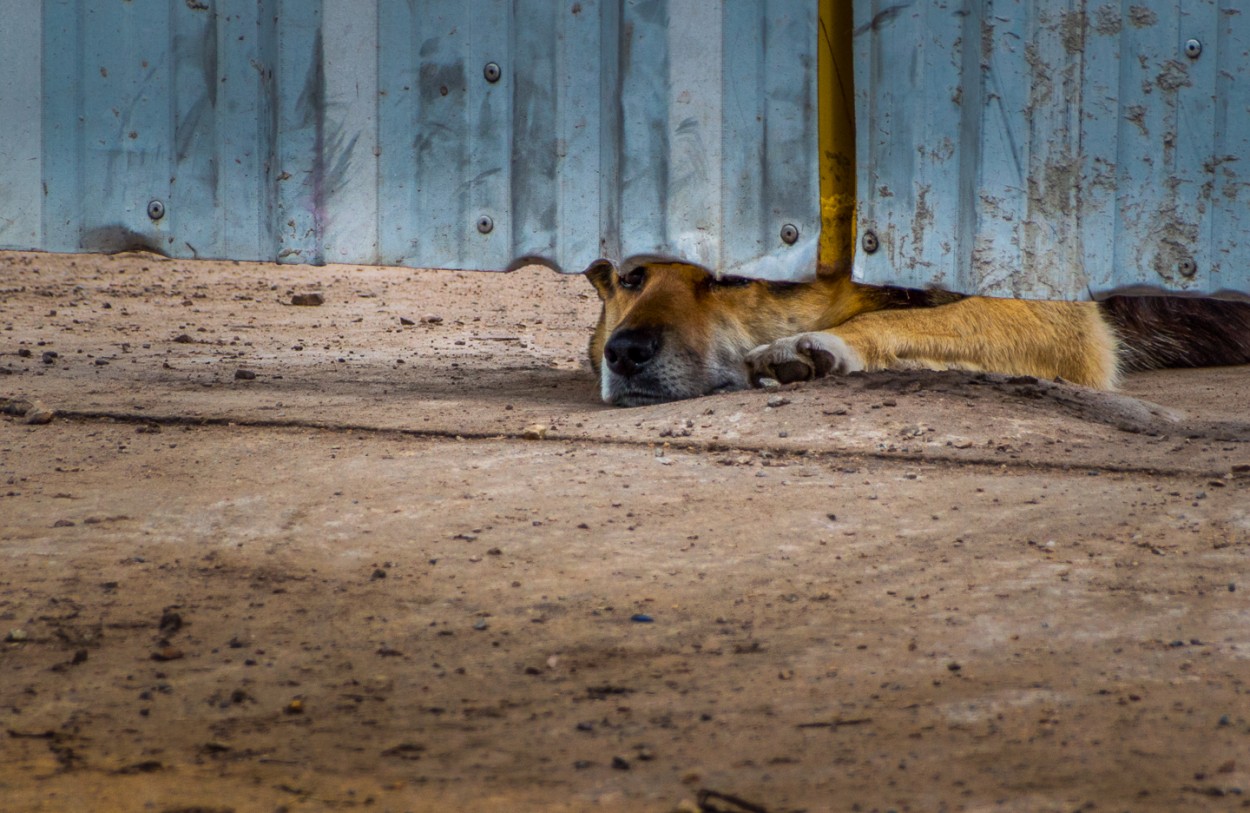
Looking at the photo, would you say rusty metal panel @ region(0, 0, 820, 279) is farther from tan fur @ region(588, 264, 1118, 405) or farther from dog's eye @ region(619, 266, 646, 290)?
dog's eye @ region(619, 266, 646, 290)

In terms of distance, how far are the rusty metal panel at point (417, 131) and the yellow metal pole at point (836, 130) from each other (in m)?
0.03

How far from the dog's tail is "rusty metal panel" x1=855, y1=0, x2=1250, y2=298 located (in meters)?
1.90

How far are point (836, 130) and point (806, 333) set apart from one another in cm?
61

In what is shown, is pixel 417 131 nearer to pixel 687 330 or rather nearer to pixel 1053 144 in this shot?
pixel 687 330

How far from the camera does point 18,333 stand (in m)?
5.62

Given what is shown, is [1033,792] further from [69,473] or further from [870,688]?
[69,473]

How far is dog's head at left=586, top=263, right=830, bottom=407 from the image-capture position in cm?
415

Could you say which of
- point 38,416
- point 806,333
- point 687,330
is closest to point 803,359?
point 806,333

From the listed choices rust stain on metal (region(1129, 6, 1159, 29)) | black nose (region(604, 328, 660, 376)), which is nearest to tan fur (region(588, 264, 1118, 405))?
black nose (region(604, 328, 660, 376))

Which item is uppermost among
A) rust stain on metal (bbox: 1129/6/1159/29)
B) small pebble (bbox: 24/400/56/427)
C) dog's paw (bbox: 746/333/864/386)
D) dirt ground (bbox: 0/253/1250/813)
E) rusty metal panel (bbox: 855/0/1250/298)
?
rust stain on metal (bbox: 1129/6/1159/29)

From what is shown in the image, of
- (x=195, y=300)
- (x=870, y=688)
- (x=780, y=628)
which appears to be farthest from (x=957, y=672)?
(x=195, y=300)

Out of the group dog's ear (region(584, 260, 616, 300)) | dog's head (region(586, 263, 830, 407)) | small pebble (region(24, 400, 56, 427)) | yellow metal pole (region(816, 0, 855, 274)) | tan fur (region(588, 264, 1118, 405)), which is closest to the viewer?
small pebble (region(24, 400, 56, 427))

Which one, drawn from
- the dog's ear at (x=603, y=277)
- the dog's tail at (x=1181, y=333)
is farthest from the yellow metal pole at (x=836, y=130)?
the dog's tail at (x=1181, y=333)

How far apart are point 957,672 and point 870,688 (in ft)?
0.45
